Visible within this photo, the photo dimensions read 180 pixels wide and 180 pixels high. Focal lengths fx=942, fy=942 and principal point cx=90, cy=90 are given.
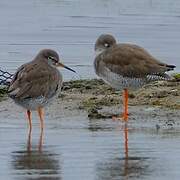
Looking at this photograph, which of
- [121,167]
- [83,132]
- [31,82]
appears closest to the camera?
[121,167]

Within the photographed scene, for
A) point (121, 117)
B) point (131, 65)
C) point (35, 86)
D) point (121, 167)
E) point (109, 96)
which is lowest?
point (121, 167)

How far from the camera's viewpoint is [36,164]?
30.9 feet

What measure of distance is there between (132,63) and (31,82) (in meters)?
2.27

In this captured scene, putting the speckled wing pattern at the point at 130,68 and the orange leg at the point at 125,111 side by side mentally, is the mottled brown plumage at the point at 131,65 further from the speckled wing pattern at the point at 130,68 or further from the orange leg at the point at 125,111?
the orange leg at the point at 125,111

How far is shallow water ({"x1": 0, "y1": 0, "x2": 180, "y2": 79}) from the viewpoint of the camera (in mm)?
17797

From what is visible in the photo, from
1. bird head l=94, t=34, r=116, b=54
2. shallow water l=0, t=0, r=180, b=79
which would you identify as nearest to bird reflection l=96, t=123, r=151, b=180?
bird head l=94, t=34, r=116, b=54

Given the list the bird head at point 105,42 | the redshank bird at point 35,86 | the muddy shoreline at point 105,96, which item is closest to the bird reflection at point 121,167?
the redshank bird at point 35,86

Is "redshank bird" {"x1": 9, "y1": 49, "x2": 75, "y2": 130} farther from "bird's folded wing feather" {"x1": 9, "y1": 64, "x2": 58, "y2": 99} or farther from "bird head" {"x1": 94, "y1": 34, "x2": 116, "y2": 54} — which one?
"bird head" {"x1": 94, "y1": 34, "x2": 116, "y2": 54}

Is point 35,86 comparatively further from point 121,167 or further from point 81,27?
point 81,27

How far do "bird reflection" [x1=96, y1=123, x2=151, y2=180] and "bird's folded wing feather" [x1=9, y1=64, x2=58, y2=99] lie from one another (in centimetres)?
177

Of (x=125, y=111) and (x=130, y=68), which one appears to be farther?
(x=130, y=68)

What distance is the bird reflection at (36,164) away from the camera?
886cm

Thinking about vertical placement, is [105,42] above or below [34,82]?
above

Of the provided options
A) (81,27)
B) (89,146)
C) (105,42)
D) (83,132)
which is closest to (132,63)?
(105,42)
